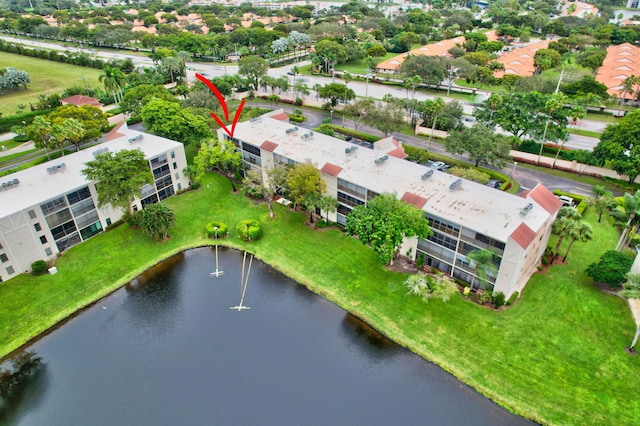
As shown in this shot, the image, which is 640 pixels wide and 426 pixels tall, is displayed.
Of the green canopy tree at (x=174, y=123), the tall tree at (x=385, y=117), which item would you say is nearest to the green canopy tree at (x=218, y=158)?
the green canopy tree at (x=174, y=123)

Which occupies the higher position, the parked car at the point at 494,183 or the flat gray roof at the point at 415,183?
the flat gray roof at the point at 415,183

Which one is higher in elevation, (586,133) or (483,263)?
(483,263)

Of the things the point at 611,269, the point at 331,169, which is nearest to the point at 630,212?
the point at 611,269

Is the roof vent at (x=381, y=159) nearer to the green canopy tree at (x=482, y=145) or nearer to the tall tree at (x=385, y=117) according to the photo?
the green canopy tree at (x=482, y=145)

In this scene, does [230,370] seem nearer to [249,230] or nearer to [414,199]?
[249,230]

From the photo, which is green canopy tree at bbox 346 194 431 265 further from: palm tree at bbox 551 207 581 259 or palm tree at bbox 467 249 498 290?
palm tree at bbox 551 207 581 259

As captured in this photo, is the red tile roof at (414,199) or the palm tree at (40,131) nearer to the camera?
the red tile roof at (414,199)

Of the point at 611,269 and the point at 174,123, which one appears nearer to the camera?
the point at 611,269

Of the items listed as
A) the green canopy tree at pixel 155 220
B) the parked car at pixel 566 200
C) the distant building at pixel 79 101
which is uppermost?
the distant building at pixel 79 101
